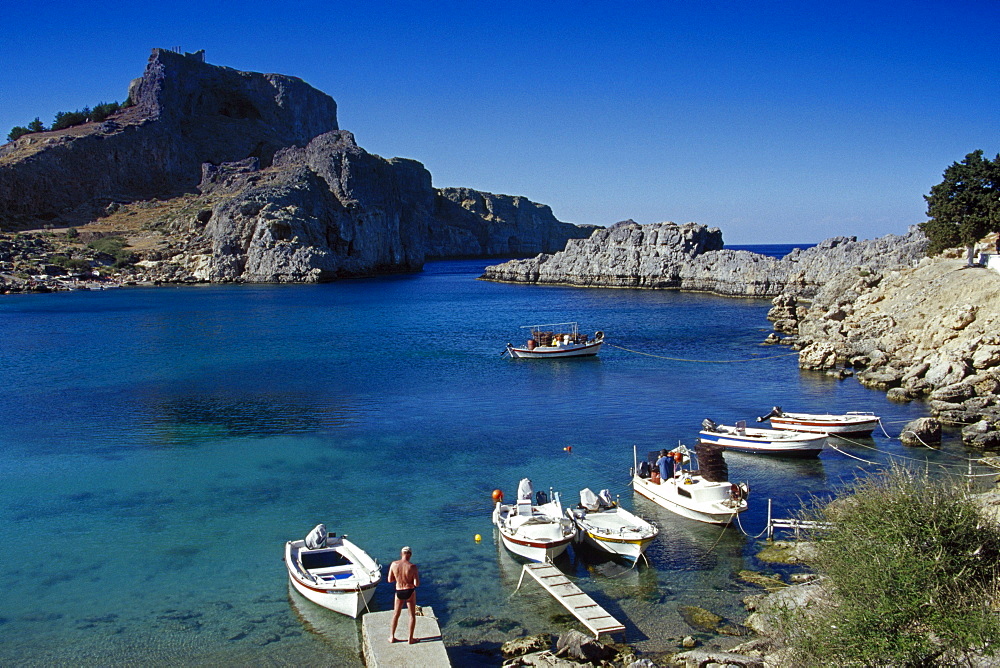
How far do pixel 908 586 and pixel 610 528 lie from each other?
7.98 m

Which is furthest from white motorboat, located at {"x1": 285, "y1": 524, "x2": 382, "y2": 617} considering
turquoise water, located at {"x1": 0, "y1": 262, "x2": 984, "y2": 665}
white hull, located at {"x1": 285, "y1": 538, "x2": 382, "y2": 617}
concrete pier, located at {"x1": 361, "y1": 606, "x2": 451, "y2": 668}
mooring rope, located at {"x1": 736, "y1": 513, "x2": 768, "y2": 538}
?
mooring rope, located at {"x1": 736, "y1": 513, "x2": 768, "y2": 538}

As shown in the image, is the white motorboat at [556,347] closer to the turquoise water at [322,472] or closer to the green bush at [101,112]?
the turquoise water at [322,472]

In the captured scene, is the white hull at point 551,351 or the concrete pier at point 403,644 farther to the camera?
the white hull at point 551,351

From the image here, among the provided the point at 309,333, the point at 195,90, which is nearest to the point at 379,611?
the point at 309,333

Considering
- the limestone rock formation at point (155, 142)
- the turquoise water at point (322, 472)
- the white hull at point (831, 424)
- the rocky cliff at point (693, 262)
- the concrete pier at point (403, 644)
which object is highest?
the limestone rock formation at point (155, 142)

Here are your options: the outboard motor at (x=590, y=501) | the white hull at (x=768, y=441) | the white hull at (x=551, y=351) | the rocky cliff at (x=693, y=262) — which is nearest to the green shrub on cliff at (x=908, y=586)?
the outboard motor at (x=590, y=501)

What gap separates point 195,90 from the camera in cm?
16625

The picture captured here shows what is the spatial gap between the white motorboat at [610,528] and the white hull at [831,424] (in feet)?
32.2

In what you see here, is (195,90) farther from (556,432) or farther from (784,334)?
(556,432)

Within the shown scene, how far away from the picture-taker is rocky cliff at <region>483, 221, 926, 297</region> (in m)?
75.1

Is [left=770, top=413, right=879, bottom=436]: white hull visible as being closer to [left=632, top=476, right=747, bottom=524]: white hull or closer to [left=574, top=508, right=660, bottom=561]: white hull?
[left=632, top=476, right=747, bottom=524]: white hull

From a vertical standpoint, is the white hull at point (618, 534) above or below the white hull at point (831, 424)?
below

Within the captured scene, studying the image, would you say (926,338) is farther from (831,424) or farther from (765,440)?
A: (765,440)

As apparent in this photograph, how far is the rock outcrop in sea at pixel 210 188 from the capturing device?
110 meters
